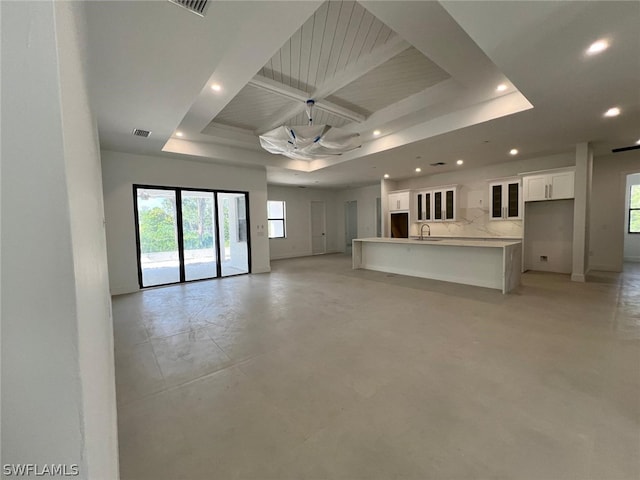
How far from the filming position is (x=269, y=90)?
3.62 meters

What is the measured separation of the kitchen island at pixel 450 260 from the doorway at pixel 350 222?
13.3ft

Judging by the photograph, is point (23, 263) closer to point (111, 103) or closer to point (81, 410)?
point (81, 410)

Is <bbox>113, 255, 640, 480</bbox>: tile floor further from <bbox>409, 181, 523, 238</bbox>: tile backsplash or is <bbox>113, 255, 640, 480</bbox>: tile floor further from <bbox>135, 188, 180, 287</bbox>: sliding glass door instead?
<bbox>409, 181, 523, 238</bbox>: tile backsplash

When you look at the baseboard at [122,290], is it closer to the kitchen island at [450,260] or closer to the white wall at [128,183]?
the white wall at [128,183]

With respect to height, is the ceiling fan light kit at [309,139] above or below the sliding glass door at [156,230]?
above

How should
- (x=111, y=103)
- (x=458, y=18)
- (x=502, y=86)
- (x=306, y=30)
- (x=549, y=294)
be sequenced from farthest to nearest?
(x=549, y=294)
(x=502, y=86)
(x=111, y=103)
(x=306, y=30)
(x=458, y=18)

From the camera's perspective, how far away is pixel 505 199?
6.57 metres

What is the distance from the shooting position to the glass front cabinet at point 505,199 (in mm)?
6410

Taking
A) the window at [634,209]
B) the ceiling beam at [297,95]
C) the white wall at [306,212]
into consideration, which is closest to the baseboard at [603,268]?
A: the window at [634,209]

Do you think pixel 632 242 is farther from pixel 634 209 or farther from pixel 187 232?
pixel 187 232

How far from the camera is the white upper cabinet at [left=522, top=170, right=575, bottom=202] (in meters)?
5.67

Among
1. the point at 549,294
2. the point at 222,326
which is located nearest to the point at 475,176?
the point at 549,294

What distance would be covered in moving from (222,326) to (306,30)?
344cm

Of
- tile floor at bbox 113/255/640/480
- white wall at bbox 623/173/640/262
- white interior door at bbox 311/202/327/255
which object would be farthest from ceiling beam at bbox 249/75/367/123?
white wall at bbox 623/173/640/262
